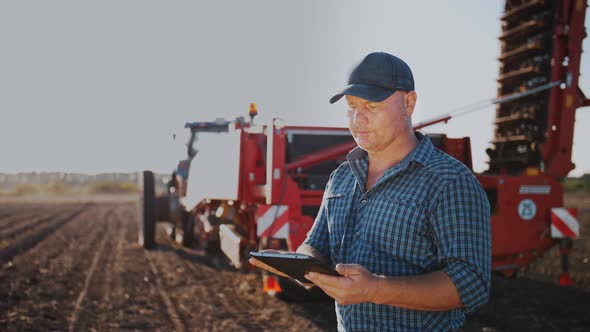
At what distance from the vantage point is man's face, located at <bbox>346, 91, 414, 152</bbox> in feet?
5.30

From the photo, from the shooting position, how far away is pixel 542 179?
589 centimetres

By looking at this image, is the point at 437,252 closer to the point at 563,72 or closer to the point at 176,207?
the point at 563,72

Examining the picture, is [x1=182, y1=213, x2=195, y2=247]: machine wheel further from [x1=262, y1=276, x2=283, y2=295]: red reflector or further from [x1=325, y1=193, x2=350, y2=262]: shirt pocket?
[x1=325, y1=193, x2=350, y2=262]: shirt pocket

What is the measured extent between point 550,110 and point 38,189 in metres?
57.0

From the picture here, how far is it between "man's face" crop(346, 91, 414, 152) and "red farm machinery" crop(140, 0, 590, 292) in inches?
134

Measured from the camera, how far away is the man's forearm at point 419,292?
139cm

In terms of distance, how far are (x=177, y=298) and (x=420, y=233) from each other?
496 centimetres

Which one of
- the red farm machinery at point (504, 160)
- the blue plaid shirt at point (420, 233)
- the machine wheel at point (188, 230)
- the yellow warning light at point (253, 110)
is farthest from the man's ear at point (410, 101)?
the machine wheel at point (188, 230)

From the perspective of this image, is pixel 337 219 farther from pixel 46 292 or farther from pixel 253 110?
pixel 46 292

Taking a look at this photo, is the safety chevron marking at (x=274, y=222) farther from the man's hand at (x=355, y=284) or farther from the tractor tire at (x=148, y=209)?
the tractor tire at (x=148, y=209)

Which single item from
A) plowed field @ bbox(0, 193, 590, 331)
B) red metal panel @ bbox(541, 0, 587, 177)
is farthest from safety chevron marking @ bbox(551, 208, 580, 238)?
plowed field @ bbox(0, 193, 590, 331)

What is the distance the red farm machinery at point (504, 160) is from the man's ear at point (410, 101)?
3.41 metres

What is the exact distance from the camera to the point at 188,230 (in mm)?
10453

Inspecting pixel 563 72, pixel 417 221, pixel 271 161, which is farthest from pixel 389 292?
pixel 563 72
